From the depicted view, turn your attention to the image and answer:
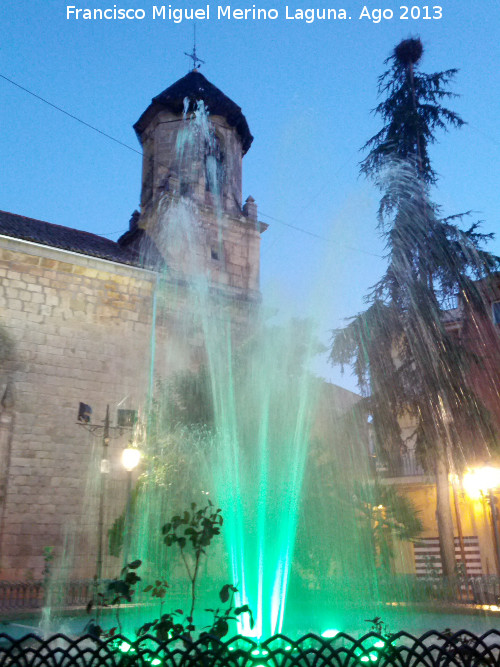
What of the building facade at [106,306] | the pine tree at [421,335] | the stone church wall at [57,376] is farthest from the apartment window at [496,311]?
the stone church wall at [57,376]

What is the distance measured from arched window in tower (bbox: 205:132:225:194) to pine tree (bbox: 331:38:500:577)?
750 centimetres

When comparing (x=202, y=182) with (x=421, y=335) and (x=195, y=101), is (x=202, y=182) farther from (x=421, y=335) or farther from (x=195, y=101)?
(x=421, y=335)

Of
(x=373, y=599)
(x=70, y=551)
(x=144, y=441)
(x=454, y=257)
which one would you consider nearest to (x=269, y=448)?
(x=144, y=441)

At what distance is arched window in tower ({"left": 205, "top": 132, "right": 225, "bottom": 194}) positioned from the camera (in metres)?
22.7

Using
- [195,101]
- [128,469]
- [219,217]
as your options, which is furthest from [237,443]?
[195,101]

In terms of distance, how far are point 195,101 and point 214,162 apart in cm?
229

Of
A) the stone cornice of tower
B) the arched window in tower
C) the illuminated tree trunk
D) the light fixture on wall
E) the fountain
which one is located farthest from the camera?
the arched window in tower

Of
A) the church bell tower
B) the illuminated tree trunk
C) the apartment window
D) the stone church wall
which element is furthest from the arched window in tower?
the illuminated tree trunk

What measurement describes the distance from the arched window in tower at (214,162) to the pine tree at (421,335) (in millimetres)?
7504

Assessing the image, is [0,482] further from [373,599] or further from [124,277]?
[373,599]

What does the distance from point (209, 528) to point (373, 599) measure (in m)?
8.14

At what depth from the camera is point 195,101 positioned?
2252 cm

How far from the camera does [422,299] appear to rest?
14875mm

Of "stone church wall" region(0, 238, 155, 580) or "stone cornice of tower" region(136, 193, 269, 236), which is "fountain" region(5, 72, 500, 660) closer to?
"stone cornice of tower" region(136, 193, 269, 236)
